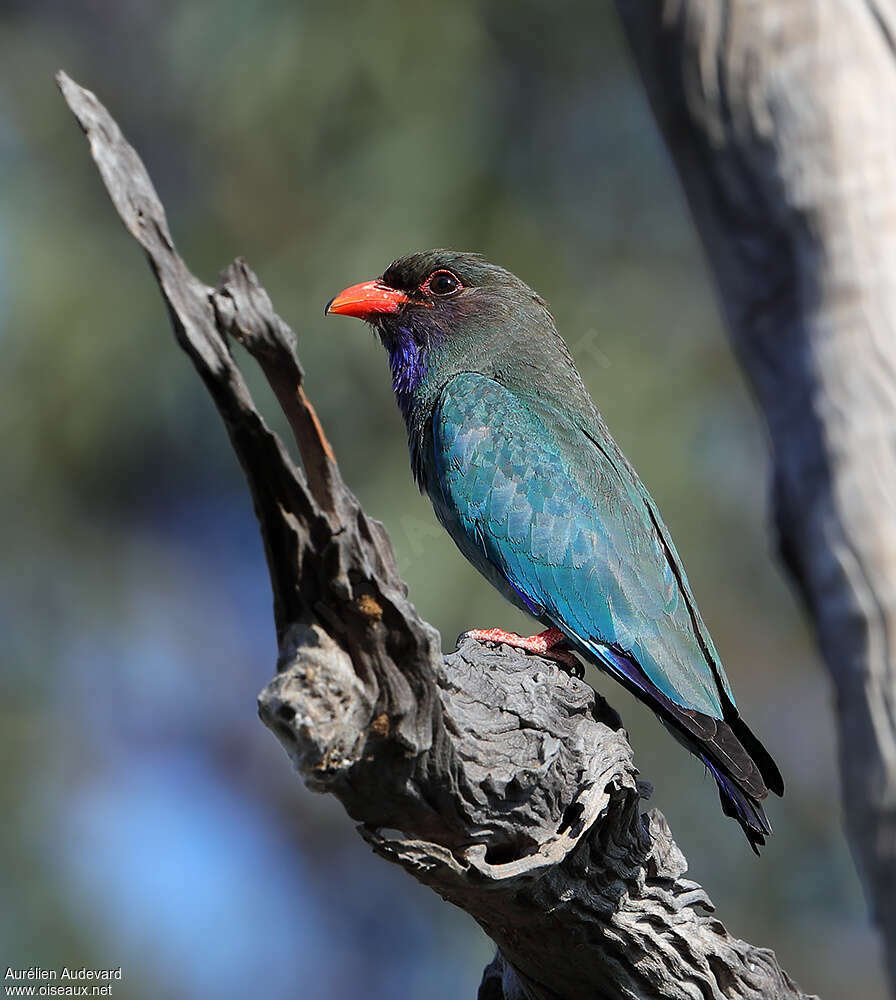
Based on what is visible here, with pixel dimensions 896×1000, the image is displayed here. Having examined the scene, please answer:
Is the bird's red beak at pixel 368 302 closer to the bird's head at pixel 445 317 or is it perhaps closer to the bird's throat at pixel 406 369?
the bird's head at pixel 445 317

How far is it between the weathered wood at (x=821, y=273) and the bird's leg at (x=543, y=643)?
1192 mm

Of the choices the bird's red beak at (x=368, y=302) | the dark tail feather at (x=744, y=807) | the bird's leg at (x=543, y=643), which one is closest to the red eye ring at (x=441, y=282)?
the bird's red beak at (x=368, y=302)

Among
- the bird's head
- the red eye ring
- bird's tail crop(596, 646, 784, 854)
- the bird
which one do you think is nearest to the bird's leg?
the bird

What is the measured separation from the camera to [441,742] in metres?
3.24

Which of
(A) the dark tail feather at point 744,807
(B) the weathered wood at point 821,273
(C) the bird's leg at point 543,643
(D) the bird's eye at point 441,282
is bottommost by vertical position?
(A) the dark tail feather at point 744,807

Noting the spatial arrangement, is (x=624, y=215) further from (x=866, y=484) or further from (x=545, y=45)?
(x=866, y=484)

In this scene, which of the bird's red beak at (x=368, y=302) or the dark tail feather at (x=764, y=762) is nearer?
the dark tail feather at (x=764, y=762)

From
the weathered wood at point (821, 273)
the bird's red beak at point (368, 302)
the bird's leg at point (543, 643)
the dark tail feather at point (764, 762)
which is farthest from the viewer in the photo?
the bird's red beak at point (368, 302)

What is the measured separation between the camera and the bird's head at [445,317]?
5965 millimetres

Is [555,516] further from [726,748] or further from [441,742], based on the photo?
[441,742]

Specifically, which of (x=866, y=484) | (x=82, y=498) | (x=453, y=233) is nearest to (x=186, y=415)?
(x=82, y=498)

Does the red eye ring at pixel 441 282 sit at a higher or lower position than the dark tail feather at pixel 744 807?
higher

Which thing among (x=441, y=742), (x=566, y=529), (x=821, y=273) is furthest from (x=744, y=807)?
(x=821, y=273)

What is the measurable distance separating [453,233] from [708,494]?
2.41 m
